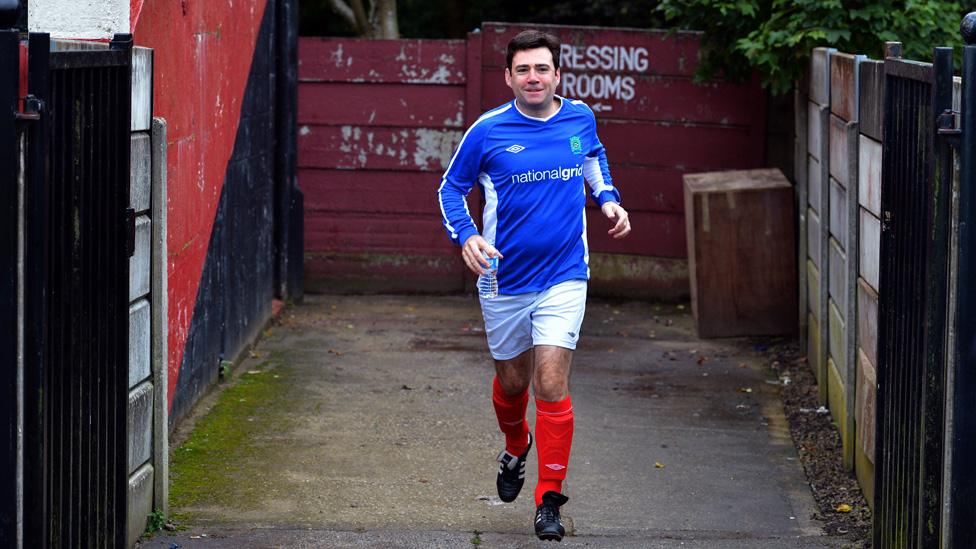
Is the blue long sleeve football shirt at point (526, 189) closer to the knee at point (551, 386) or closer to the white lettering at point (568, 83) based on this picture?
the knee at point (551, 386)

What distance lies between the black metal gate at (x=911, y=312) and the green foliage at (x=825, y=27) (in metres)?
4.09

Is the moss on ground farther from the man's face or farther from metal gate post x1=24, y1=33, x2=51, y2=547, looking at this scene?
the man's face

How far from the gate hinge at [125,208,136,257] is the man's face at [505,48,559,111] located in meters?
1.51

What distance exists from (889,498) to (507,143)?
1.93 m

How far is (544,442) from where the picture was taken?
18.5 ft

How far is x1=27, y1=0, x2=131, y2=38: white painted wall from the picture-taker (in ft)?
20.0

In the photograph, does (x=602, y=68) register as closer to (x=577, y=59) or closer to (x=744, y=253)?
(x=577, y=59)

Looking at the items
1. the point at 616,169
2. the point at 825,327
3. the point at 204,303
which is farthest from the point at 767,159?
the point at 204,303

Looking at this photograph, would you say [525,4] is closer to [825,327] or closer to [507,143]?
[825,327]

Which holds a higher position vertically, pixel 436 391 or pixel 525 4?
pixel 525 4

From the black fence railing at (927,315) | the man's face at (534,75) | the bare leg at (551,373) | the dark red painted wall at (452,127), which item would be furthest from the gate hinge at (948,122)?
the dark red painted wall at (452,127)

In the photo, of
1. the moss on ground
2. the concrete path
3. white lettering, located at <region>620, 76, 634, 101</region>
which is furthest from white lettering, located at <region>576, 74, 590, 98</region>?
the moss on ground

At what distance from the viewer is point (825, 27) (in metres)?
9.43

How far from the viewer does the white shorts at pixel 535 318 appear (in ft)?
18.9
